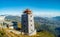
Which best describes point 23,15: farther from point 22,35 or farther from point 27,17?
point 22,35

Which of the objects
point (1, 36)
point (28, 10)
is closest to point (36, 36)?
point (28, 10)

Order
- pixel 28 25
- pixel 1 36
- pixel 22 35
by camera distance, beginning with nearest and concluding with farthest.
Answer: pixel 1 36 → pixel 22 35 → pixel 28 25

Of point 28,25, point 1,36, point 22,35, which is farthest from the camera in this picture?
point 28,25

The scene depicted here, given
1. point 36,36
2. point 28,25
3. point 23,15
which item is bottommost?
point 36,36

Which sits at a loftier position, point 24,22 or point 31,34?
point 24,22

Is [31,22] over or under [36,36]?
over

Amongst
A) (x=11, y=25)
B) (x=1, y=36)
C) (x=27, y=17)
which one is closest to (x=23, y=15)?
(x=27, y=17)

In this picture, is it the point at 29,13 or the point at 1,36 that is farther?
the point at 29,13

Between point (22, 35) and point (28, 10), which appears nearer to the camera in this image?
point (22, 35)

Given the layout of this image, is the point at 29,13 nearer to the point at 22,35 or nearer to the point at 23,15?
the point at 23,15
